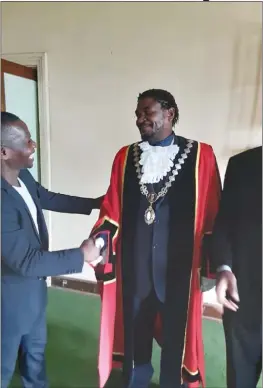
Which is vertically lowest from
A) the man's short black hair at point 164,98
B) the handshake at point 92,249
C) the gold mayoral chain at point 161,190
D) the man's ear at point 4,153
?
the handshake at point 92,249

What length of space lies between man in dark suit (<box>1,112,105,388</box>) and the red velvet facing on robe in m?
0.05

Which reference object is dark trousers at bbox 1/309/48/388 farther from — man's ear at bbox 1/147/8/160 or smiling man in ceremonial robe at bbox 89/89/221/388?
man's ear at bbox 1/147/8/160

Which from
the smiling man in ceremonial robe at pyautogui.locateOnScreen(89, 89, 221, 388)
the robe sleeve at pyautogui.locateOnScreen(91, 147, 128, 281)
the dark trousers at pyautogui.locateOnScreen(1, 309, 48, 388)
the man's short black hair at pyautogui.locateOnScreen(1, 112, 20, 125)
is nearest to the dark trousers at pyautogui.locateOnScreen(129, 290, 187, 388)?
the smiling man in ceremonial robe at pyautogui.locateOnScreen(89, 89, 221, 388)

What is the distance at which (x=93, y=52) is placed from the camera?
1.06m

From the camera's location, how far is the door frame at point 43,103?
1.08 m

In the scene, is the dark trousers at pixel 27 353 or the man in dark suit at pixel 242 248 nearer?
the man in dark suit at pixel 242 248

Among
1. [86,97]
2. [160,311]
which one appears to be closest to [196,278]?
[160,311]

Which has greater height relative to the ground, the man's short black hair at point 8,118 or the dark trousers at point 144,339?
the man's short black hair at point 8,118

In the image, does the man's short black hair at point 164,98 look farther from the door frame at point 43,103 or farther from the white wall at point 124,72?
the door frame at point 43,103

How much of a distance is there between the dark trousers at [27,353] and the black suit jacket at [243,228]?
1.54ft

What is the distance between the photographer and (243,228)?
976 millimetres

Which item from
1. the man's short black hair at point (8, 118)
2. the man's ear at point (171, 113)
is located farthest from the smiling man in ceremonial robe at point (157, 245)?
the man's short black hair at point (8, 118)

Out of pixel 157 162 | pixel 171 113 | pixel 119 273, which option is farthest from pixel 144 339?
pixel 171 113

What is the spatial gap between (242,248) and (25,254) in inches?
19.5
